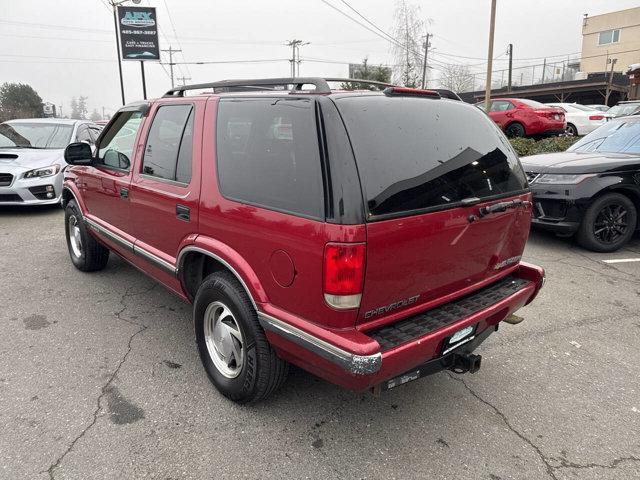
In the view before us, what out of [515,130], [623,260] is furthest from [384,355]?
[515,130]

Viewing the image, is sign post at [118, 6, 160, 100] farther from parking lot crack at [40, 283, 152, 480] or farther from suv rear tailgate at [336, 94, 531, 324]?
suv rear tailgate at [336, 94, 531, 324]

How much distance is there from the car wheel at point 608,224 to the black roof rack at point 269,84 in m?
4.09

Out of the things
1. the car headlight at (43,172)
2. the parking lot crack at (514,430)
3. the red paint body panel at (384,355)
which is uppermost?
the car headlight at (43,172)

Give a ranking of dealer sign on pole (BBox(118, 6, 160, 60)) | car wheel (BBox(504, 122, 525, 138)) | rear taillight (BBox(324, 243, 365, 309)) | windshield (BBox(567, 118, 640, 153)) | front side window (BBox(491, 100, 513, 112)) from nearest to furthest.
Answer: rear taillight (BBox(324, 243, 365, 309)) < windshield (BBox(567, 118, 640, 153)) < car wheel (BBox(504, 122, 525, 138)) < front side window (BBox(491, 100, 513, 112)) < dealer sign on pole (BBox(118, 6, 160, 60))

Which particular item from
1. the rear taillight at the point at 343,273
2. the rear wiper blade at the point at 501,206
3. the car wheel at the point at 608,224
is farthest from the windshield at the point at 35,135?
the car wheel at the point at 608,224

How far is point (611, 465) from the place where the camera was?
7.70 ft

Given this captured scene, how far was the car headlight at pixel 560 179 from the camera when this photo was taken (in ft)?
18.6

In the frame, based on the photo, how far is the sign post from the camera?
2500 cm

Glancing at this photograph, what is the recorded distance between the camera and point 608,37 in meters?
47.8

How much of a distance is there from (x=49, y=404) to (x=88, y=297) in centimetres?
177

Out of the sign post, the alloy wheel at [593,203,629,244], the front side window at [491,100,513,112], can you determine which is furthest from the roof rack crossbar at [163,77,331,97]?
the sign post

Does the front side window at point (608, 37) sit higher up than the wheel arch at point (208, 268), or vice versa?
the front side window at point (608, 37)

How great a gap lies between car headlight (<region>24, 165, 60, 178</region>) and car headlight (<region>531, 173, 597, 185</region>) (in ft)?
24.9

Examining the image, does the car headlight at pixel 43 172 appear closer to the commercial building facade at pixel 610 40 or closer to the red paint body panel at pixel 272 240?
the red paint body panel at pixel 272 240
